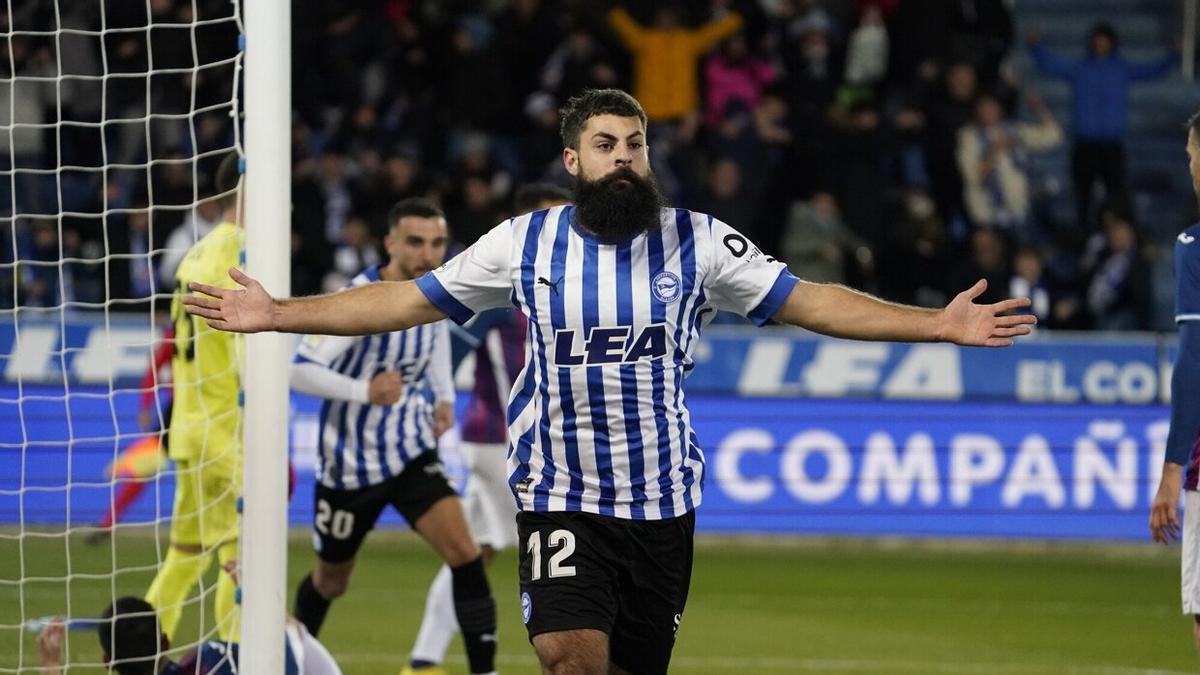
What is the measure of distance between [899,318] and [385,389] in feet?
9.88

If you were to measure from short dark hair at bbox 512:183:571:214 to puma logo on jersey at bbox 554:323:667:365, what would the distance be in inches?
129

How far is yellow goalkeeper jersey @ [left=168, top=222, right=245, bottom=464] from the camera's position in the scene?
7.58m

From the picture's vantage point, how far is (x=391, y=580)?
11.6 metres

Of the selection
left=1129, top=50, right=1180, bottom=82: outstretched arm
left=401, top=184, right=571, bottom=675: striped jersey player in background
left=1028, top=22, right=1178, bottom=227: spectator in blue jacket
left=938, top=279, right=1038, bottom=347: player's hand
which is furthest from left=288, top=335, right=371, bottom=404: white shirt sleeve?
left=1129, top=50, right=1180, bottom=82: outstretched arm

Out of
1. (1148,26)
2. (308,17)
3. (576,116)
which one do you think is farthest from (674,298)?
(1148,26)

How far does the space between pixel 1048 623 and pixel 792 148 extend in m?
7.43

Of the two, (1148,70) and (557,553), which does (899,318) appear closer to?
(557,553)

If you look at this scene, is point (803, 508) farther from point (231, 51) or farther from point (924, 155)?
point (231, 51)

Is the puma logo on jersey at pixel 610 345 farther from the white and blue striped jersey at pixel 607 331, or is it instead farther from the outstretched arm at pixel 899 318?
the outstretched arm at pixel 899 318

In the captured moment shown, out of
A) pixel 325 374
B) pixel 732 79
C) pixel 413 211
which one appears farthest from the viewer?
pixel 732 79

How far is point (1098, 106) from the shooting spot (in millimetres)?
17375

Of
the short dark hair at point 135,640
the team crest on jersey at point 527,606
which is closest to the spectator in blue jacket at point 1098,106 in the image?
the short dark hair at point 135,640

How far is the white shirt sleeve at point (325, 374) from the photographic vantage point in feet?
25.4

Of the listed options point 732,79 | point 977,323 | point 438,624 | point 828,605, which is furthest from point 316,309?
point 732,79
